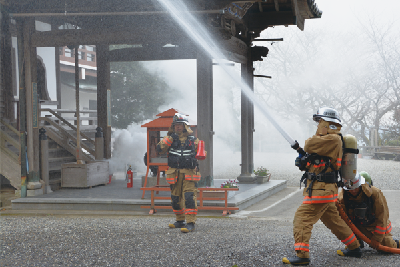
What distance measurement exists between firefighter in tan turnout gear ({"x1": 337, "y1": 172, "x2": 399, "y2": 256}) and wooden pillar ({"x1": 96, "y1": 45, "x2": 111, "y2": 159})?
812 centimetres

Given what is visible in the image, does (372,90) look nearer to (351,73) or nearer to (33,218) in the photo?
(351,73)

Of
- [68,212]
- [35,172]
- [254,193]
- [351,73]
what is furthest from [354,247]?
[351,73]

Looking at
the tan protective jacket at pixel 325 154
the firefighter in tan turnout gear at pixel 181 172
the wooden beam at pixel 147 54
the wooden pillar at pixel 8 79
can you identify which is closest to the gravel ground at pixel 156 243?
the firefighter in tan turnout gear at pixel 181 172

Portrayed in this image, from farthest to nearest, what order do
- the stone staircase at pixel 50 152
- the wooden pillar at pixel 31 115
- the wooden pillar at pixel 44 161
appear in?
1. the stone staircase at pixel 50 152
2. the wooden pillar at pixel 44 161
3. the wooden pillar at pixel 31 115

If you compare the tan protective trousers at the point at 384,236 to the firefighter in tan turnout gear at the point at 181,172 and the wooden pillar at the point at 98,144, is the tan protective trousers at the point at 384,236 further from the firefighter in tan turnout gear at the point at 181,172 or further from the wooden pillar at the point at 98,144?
the wooden pillar at the point at 98,144

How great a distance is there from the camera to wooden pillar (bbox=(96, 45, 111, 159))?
38.2ft

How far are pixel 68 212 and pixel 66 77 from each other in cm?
1323

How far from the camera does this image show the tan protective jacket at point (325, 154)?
4.65 m

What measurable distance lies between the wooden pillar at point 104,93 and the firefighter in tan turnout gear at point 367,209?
812 cm

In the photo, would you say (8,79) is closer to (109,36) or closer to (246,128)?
(109,36)

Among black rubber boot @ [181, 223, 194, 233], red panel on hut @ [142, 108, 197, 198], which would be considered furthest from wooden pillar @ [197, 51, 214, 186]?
black rubber boot @ [181, 223, 194, 233]

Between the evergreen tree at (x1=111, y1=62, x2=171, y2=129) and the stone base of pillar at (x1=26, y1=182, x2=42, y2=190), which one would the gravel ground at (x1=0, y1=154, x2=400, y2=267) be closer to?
the stone base of pillar at (x1=26, y1=182, x2=42, y2=190)

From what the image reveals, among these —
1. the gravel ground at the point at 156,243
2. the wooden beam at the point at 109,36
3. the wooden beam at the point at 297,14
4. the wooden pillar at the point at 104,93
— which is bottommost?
the gravel ground at the point at 156,243

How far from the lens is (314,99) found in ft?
95.8
